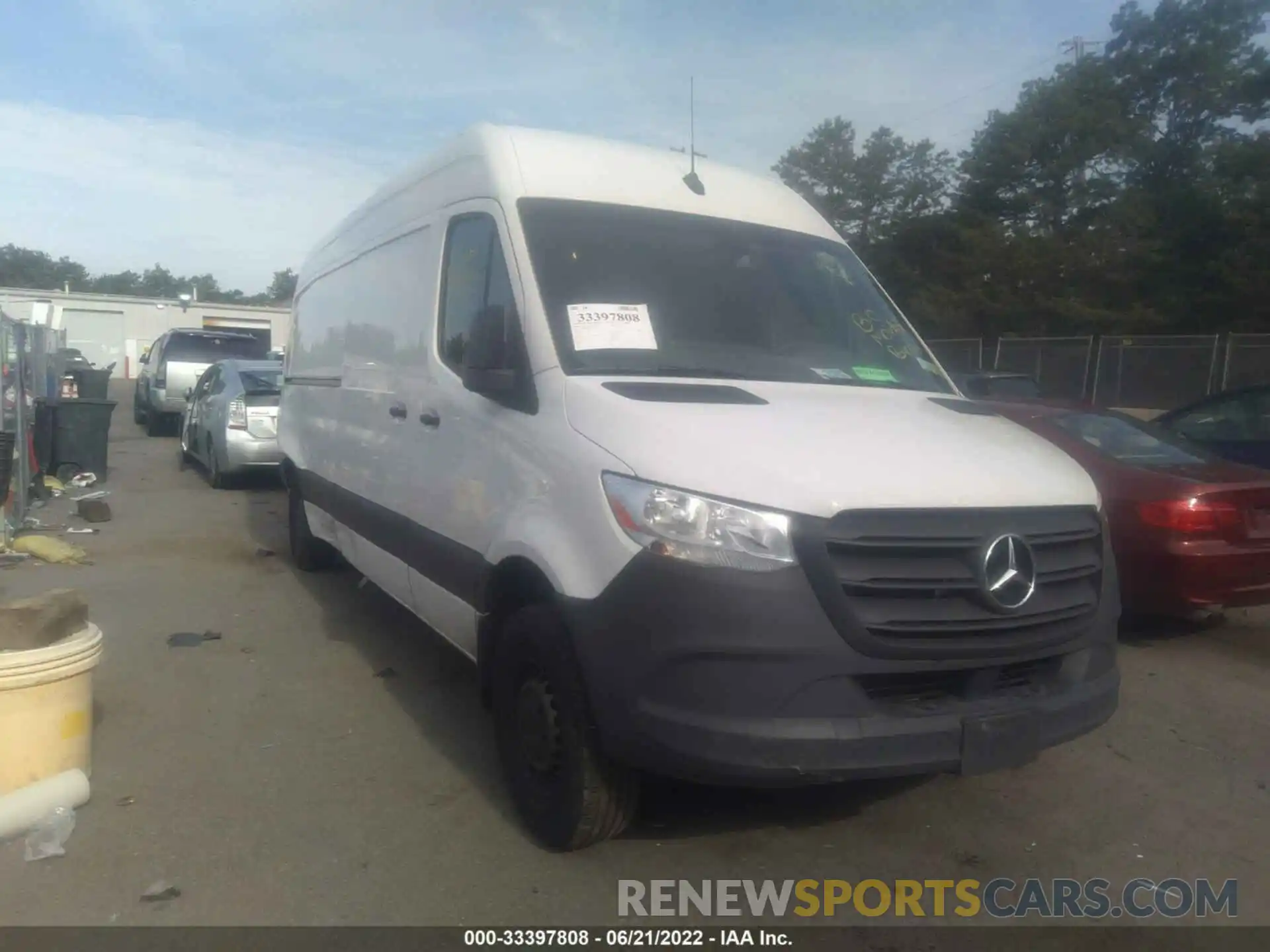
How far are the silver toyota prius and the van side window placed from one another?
7.57 m

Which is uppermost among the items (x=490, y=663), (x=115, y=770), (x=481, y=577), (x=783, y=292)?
(x=783, y=292)

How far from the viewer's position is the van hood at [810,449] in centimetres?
321

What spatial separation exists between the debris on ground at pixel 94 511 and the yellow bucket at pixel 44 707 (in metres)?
6.88

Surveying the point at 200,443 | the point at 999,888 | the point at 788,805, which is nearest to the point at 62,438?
the point at 200,443

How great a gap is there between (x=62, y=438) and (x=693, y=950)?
11531 millimetres

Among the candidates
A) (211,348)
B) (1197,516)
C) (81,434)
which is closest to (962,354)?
(211,348)

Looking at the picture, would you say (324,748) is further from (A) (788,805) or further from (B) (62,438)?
(B) (62,438)

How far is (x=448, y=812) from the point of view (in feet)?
13.7

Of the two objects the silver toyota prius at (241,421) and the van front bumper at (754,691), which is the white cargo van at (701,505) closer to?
the van front bumper at (754,691)

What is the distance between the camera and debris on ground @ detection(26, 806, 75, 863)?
377 cm

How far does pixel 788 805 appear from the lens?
420 centimetres

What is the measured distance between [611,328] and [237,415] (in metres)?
9.32

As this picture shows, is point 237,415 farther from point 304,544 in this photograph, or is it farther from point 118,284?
point 118,284

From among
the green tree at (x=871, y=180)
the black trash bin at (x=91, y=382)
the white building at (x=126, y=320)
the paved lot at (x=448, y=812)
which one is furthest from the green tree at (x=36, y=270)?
the paved lot at (x=448, y=812)
